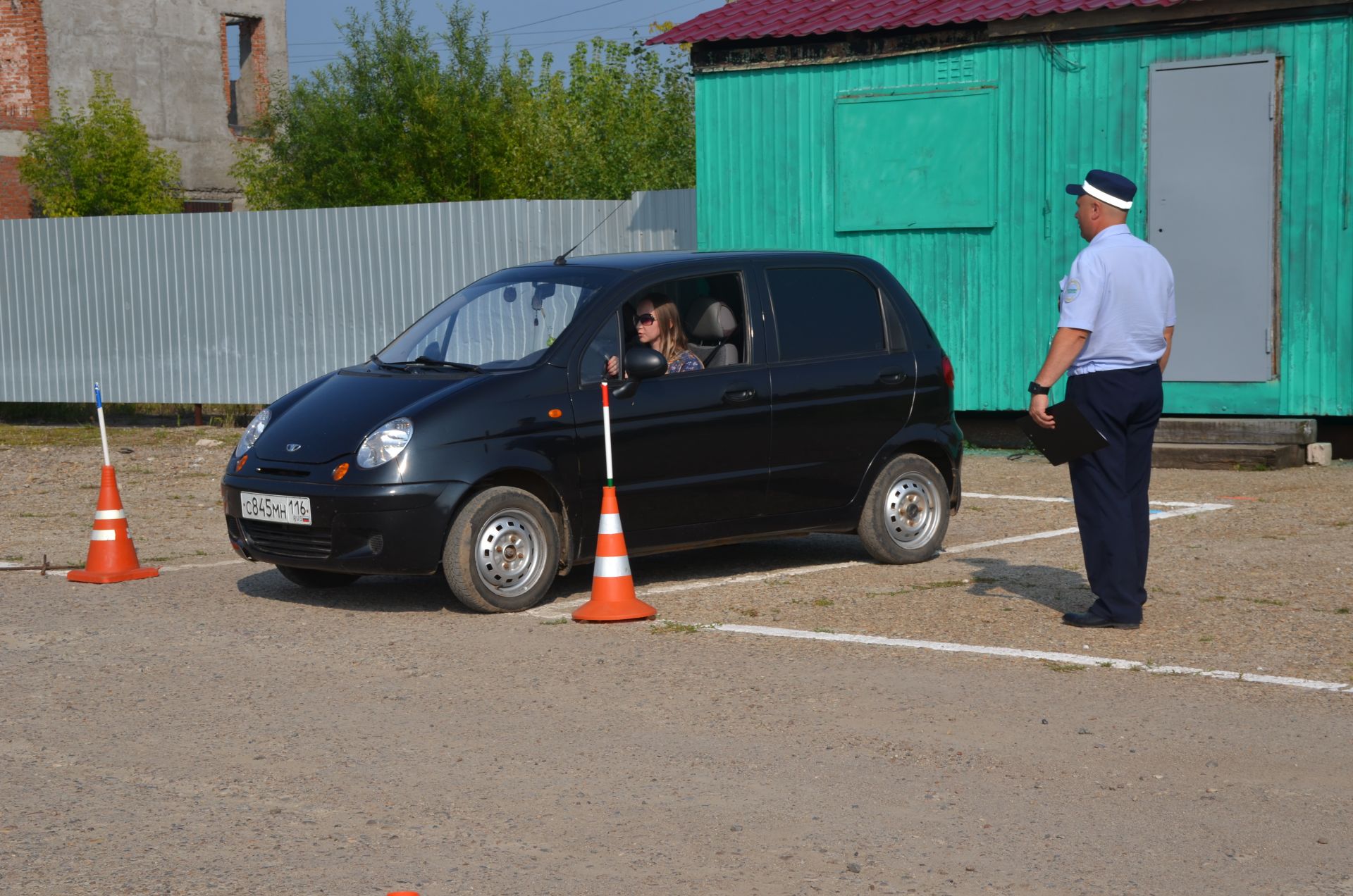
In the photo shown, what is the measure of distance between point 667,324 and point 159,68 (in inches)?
1184

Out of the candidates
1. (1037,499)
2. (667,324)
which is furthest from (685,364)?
(1037,499)

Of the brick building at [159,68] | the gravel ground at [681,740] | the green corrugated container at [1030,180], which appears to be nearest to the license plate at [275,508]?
the gravel ground at [681,740]

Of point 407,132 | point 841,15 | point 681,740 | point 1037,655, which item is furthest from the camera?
point 407,132

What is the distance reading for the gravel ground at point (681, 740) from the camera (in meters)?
4.58

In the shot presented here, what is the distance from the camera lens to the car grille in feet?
26.5

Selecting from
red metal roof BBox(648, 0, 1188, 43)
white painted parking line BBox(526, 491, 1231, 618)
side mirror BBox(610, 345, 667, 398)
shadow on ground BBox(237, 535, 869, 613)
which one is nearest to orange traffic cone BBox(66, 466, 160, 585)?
shadow on ground BBox(237, 535, 869, 613)

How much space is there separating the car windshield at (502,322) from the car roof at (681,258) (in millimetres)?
103

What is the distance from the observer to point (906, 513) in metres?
9.62

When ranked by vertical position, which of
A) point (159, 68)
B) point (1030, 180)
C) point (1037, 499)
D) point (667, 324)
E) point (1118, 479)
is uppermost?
point (159, 68)

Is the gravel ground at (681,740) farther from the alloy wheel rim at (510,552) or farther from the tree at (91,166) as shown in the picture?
the tree at (91,166)

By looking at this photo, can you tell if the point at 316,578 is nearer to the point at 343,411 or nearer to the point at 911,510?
the point at 343,411

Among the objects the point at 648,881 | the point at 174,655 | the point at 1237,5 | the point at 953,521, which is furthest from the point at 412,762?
the point at 1237,5

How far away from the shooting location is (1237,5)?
1412 cm

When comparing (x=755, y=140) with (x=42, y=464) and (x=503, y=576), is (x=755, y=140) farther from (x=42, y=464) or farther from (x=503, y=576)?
(x=503, y=576)
